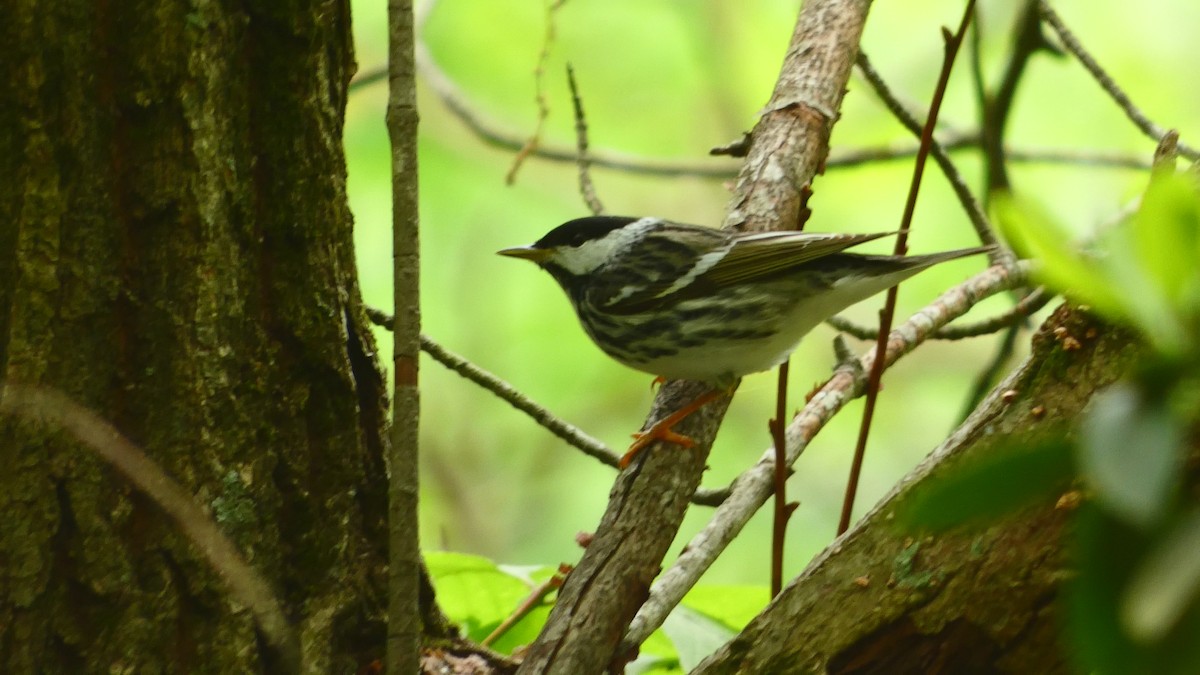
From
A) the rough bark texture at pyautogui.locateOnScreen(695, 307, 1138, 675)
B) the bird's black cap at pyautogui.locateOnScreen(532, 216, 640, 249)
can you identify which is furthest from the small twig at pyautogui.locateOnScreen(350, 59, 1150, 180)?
the rough bark texture at pyautogui.locateOnScreen(695, 307, 1138, 675)

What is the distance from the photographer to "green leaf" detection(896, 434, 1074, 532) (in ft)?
2.15

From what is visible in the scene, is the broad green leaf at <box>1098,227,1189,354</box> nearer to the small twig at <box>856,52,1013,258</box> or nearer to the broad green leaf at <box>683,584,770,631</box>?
the broad green leaf at <box>683,584,770,631</box>

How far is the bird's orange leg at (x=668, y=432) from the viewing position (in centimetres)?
245

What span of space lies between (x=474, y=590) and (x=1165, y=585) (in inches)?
77.5

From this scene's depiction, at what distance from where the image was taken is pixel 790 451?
92.9 inches

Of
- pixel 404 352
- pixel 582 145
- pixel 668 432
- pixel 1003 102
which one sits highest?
pixel 1003 102

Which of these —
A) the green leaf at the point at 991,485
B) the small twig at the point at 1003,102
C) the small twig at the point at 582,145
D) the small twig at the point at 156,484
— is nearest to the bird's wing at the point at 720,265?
the small twig at the point at 582,145

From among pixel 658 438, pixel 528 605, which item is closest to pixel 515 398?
pixel 658 438

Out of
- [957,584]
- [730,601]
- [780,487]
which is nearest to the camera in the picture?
[957,584]

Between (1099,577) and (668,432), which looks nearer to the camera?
(1099,577)

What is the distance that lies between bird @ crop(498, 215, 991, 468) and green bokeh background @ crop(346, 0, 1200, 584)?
2906 mm

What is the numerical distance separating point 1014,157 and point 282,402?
397cm

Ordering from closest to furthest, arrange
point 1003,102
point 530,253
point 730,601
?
1. point 730,601
2. point 1003,102
3. point 530,253

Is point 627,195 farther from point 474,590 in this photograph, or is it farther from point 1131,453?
point 1131,453
